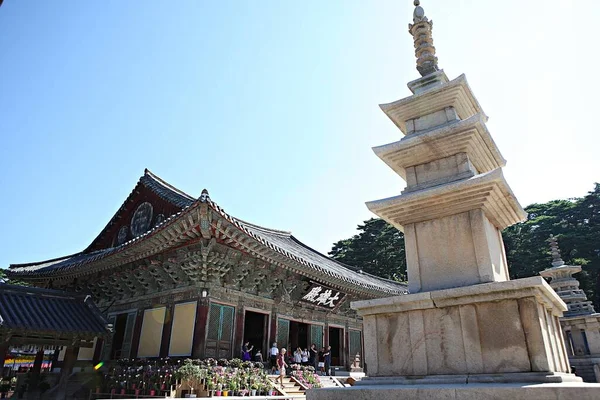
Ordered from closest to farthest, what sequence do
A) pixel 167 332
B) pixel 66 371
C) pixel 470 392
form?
pixel 470 392 → pixel 66 371 → pixel 167 332

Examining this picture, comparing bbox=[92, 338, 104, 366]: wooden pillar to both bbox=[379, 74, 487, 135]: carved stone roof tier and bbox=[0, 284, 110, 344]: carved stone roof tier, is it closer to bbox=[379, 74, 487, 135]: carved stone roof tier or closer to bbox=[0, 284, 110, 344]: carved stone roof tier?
bbox=[0, 284, 110, 344]: carved stone roof tier

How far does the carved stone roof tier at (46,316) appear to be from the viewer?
36.4 feet

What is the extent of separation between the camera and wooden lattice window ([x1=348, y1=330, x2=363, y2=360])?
19.4 meters

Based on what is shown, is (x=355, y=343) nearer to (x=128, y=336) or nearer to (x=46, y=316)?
(x=128, y=336)

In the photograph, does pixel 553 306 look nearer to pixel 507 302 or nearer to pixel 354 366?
pixel 507 302

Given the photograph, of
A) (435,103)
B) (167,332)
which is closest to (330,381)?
(167,332)

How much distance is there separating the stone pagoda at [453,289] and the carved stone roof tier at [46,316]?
10.2 meters

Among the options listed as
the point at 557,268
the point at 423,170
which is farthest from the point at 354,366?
the point at 423,170

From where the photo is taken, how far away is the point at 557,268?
21.2m

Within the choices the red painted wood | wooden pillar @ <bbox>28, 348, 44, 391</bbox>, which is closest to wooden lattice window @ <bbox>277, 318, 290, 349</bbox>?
the red painted wood

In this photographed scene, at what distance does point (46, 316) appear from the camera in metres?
12.1

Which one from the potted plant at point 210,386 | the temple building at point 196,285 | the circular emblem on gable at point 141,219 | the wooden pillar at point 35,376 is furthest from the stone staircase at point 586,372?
the wooden pillar at point 35,376

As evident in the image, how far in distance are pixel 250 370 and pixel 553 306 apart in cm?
1015

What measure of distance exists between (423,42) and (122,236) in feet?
56.7
